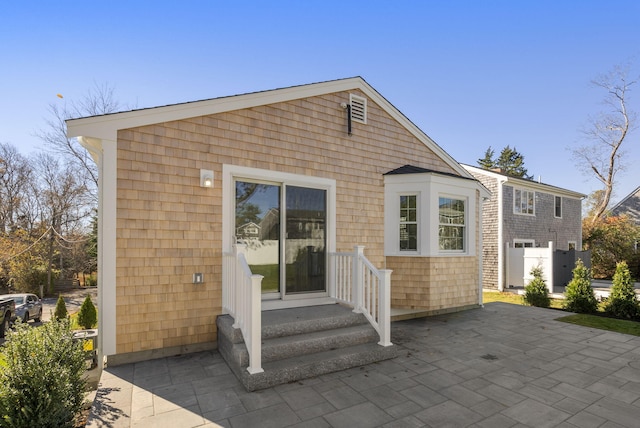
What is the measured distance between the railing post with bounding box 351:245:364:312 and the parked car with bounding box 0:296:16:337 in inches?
499

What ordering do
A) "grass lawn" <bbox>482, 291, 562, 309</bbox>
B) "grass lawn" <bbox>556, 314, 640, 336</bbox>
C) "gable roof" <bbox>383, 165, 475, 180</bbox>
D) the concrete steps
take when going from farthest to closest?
1. "grass lawn" <bbox>482, 291, 562, 309</bbox>
2. "gable roof" <bbox>383, 165, 475, 180</bbox>
3. "grass lawn" <bbox>556, 314, 640, 336</bbox>
4. the concrete steps

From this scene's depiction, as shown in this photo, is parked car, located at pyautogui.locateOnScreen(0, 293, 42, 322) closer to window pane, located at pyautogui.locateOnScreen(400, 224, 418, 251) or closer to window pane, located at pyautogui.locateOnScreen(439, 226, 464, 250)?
window pane, located at pyautogui.locateOnScreen(400, 224, 418, 251)

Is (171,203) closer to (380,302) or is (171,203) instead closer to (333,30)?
(380,302)

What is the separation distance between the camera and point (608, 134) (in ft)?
69.5

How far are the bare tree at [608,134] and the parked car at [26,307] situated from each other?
31050 mm

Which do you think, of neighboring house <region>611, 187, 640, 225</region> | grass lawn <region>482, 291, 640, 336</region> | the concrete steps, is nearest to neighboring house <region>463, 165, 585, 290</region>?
grass lawn <region>482, 291, 640, 336</region>

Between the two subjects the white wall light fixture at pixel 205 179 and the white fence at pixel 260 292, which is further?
the white wall light fixture at pixel 205 179

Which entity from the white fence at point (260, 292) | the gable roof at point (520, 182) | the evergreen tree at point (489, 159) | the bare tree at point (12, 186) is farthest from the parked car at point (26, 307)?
the evergreen tree at point (489, 159)

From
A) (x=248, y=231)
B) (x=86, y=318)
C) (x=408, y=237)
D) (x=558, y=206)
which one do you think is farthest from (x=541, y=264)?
(x=86, y=318)

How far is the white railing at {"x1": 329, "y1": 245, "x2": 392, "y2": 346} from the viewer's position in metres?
4.37

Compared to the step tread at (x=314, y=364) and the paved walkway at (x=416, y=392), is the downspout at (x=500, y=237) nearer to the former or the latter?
the paved walkway at (x=416, y=392)

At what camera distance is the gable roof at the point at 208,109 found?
3.99 metres

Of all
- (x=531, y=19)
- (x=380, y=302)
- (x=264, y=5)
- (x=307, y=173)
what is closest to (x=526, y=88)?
(x=531, y=19)

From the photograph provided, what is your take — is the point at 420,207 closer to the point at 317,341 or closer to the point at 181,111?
the point at 317,341
